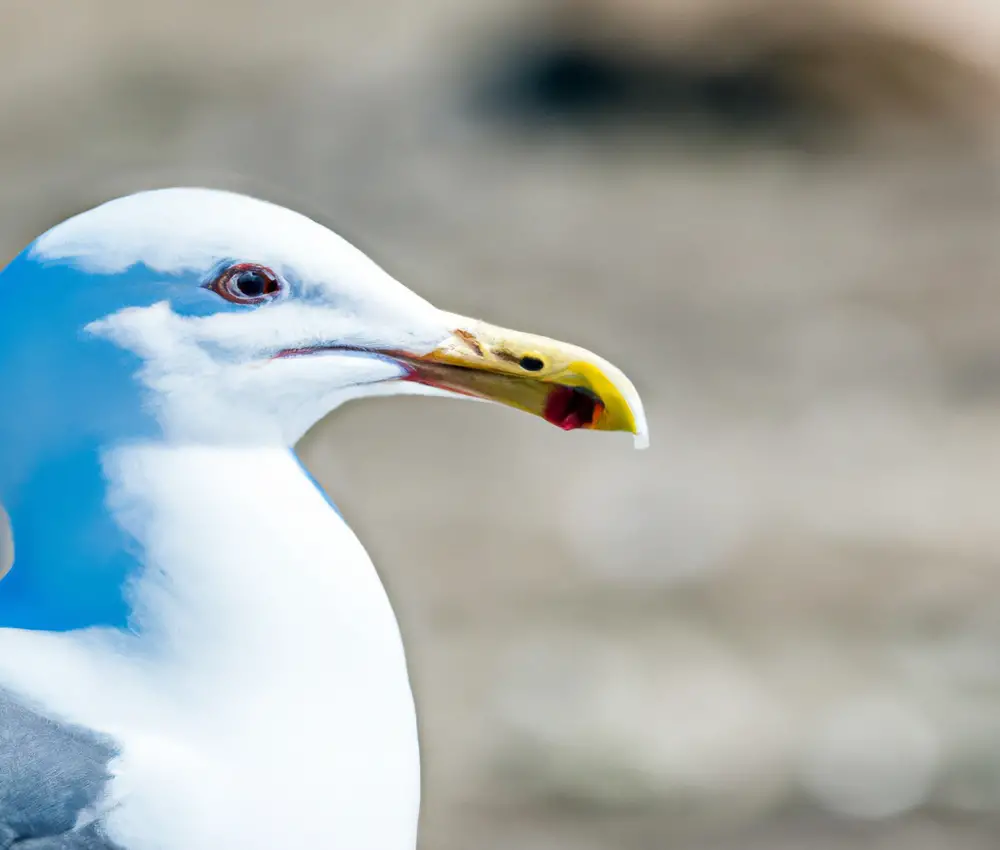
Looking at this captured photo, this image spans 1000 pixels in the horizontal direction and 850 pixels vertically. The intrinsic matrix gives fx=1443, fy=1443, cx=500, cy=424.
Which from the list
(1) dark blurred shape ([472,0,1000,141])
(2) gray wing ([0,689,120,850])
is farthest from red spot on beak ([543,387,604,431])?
(1) dark blurred shape ([472,0,1000,141])

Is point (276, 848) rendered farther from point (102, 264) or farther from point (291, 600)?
point (102, 264)

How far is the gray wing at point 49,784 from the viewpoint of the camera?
28.4 inches

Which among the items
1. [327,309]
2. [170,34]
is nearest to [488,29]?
[170,34]

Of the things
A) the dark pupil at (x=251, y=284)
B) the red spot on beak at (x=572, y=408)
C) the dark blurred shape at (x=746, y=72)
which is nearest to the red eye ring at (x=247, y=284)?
the dark pupil at (x=251, y=284)

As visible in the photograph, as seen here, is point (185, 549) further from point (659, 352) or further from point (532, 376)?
point (659, 352)

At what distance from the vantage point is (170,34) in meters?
5.62

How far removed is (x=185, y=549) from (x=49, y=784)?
0.45ft

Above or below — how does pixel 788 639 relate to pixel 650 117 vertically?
below

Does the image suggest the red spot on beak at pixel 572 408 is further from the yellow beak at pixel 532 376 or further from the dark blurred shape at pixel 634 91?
the dark blurred shape at pixel 634 91

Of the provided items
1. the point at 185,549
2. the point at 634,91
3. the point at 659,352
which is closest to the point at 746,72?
the point at 634,91

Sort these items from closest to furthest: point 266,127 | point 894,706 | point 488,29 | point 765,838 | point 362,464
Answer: point 765,838
point 894,706
point 362,464
point 266,127
point 488,29

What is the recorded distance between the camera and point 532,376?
84 cm

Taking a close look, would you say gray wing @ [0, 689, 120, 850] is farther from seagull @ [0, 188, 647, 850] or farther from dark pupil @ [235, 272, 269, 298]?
dark pupil @ [235, 272, 269, 298]

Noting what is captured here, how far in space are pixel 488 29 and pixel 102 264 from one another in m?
4.95
